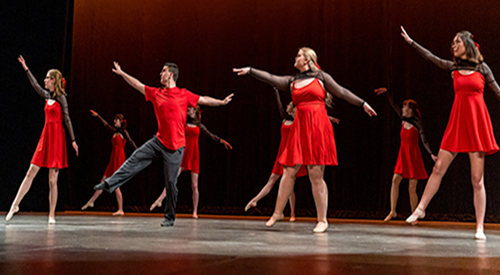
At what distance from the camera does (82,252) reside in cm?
236

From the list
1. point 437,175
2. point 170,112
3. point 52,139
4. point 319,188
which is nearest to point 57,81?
point 52,139

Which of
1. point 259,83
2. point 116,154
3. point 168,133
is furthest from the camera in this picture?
point 116,154

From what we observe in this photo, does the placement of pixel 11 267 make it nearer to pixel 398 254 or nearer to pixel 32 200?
pixel 398 254

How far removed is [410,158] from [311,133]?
2682 mm

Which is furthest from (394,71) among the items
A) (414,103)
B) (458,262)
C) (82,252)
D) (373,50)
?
(82,252)

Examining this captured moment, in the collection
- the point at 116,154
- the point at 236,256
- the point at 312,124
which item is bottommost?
the point at 236,256

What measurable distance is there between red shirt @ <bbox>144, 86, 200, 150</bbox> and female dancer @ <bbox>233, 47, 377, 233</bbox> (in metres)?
0.96

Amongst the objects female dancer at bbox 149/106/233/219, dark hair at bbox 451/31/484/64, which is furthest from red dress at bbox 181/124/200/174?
dark hair at bbox 451/31/484/64

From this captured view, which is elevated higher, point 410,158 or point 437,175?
point 410,158

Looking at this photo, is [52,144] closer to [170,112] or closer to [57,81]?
[57,81]

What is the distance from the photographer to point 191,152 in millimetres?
6871

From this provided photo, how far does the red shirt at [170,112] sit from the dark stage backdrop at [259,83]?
2.83 metres

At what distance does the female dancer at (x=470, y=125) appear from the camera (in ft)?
11.7

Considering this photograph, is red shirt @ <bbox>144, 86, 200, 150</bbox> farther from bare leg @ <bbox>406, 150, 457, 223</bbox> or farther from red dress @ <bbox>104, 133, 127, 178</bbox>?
red dress @ <bbox>104, 133, 127, 178</bbox>
